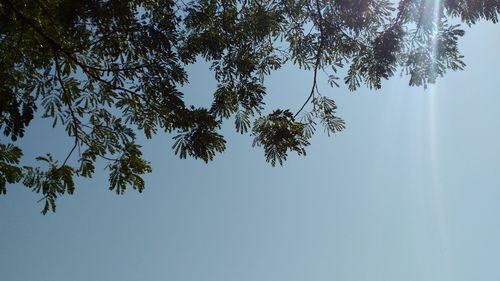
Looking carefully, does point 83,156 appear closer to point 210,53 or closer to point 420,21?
point 210,53

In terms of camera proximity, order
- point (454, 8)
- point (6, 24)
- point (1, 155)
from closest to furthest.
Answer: point (6, 24)
point (1, 155)
point (454, 8)

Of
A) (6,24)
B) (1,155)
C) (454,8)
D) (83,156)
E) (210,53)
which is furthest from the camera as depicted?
(210,53)

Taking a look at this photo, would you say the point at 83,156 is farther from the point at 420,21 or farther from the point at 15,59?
the point at 420,21

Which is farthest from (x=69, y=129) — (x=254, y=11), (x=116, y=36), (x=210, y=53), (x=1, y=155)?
(x=254, y=11)

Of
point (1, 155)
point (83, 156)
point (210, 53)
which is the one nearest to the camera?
point (1, 155)

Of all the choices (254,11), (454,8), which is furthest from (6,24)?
(454,8)

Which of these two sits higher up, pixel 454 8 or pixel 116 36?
pixel 454 8

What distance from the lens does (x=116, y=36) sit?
6617 millimetres

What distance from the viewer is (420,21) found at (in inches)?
282

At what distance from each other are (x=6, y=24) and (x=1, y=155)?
160 cm

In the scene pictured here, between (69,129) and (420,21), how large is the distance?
207 inches

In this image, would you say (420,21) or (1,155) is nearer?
(1,155)

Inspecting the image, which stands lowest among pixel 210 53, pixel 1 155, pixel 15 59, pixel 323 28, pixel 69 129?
pixel 1 155

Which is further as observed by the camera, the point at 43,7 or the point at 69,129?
the point at 69,129
